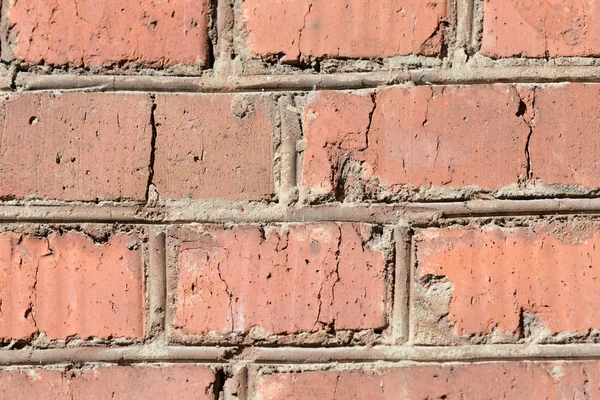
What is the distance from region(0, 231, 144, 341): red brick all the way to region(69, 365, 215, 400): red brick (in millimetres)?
37

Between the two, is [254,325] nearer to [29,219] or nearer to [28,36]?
[29,219]

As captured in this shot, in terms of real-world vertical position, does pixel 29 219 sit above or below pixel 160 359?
above

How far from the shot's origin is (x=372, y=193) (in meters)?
0.57

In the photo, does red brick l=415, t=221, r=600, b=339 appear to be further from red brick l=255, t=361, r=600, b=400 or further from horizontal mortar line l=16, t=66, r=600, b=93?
horizontal mortar line l=16, t=66, r=600, b=93

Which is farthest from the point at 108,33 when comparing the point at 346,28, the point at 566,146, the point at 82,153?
the point at 566,146

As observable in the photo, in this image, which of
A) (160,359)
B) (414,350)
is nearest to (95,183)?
(160,359)

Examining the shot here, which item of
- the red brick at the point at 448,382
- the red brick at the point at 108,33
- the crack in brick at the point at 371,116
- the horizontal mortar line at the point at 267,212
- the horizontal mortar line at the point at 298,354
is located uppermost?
the red brick at the point at 108,33

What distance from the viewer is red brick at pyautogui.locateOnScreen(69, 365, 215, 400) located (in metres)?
0.57

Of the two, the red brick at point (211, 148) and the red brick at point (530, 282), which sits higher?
the red brick at point (211, 148)

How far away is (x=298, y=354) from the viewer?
1.87 ft

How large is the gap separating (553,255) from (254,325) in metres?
0.28

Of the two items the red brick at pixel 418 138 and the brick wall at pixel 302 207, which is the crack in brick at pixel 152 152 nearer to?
the brick wall at pixel 302 207

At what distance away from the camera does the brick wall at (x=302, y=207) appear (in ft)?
1.86

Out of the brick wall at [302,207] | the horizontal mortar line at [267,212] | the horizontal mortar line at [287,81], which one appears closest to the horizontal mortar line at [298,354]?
the brick wall at [302,207]
